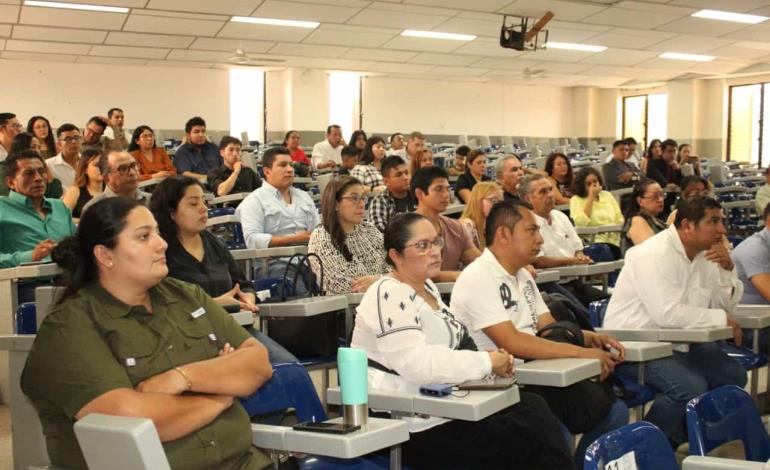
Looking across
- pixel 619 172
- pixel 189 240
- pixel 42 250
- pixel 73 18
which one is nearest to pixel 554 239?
pixel 189 240

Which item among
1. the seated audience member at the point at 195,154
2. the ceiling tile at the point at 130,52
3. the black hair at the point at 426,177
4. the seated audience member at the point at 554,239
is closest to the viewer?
the black hair at the point at 426,177

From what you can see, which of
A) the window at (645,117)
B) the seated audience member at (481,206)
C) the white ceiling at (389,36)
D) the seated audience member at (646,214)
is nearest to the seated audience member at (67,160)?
the seated audience member at (481,206)

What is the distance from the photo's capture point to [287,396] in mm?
2262

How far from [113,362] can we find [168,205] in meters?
1.49

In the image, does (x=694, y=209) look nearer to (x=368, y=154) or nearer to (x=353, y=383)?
(x=353, y=383)

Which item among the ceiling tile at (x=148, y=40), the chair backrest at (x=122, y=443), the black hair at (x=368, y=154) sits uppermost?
the ceiling tile at (x=148, y=40)

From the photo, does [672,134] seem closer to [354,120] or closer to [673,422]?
[354,120]

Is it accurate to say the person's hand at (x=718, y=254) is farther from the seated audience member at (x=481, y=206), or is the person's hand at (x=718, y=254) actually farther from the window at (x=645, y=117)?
the window at (x=645, y=117)

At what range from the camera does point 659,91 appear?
64.5ft

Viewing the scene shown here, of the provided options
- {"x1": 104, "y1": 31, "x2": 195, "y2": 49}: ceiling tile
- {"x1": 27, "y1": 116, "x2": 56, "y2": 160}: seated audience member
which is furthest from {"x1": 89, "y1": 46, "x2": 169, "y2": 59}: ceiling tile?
{"x1": 27, "y1": 116, "x2": 56, "y2": 160}: seated audience member

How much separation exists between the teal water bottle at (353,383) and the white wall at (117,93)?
1426 cm

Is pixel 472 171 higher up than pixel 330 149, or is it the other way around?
pixel 330 149

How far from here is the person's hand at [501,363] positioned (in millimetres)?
2412

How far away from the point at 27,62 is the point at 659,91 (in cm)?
1354
